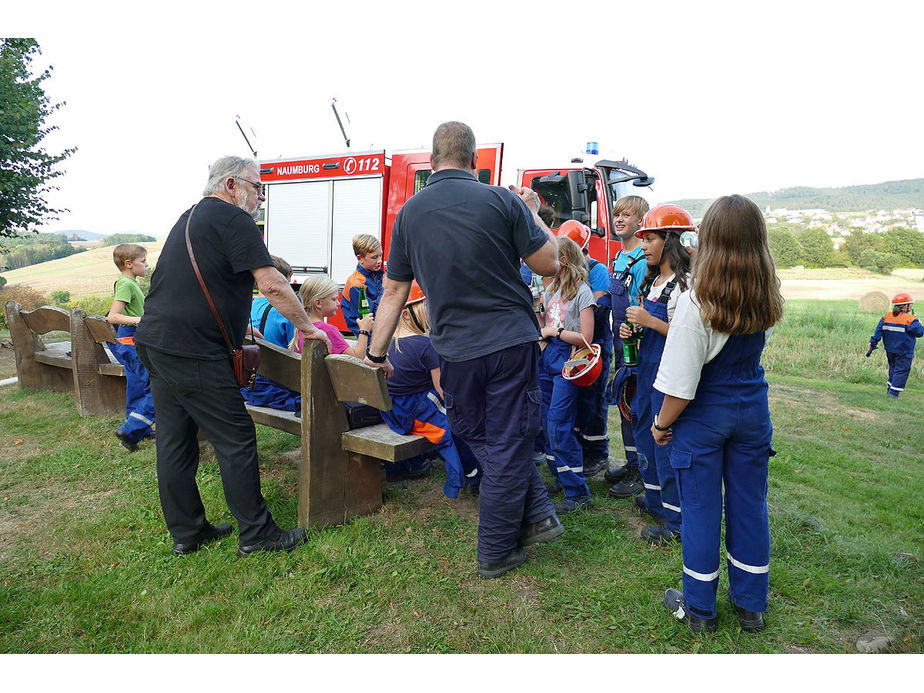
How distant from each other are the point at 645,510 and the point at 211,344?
9.04 ft

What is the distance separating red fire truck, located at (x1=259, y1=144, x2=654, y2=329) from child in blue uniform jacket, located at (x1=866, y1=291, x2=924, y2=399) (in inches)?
226

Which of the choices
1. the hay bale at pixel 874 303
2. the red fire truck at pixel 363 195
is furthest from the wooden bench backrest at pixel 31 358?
the hay bale at pixel 874 303

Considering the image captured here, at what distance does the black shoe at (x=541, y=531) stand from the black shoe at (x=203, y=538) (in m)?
1.69

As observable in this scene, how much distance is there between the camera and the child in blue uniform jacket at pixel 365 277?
5086 mm

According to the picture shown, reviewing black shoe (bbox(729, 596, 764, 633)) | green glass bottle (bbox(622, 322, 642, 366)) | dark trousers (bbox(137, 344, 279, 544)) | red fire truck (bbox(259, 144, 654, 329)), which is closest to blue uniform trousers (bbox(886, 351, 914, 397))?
red fire truck (bbox(259, 144, 654, 329))

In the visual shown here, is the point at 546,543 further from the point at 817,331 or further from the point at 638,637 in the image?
the point at 817,331

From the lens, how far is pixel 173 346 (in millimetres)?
2846

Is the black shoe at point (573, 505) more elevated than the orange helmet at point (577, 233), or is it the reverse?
the orange helmet at point (577, 233)

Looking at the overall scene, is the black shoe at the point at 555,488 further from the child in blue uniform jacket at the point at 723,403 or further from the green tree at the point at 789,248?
the green tree at the point at 789,248

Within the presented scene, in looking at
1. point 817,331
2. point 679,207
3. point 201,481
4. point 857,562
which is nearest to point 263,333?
point 201,481

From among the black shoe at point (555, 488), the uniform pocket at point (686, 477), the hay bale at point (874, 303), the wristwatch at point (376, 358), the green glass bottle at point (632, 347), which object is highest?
the green glass bottle at point (632, 347)

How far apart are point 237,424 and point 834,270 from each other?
1677 inches

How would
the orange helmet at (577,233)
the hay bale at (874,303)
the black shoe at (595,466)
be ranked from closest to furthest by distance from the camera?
1. the black shoe at (595,466)
2. the orange helmet at (577,233)
3. the hay bale at (874,303)

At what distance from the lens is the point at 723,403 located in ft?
7.55
